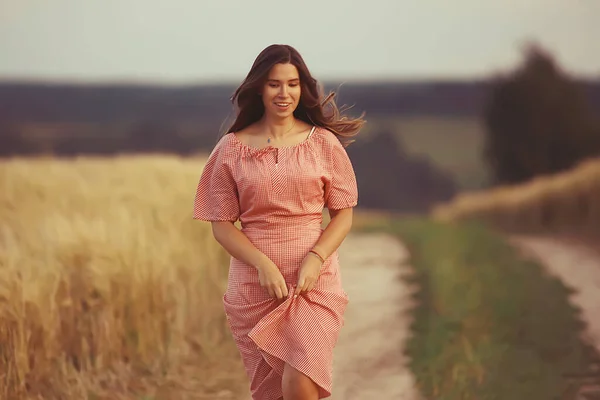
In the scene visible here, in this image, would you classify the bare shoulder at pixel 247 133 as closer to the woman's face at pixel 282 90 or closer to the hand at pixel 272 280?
the woman's face at pixel 282 90

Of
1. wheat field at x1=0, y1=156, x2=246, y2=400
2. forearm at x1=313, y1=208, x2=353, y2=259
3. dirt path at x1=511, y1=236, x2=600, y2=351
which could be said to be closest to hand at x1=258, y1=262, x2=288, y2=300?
forearm at x1=313, y1=208, x2=353, y2=259

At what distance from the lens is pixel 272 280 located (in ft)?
7.82

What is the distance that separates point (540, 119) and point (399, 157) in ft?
6.34

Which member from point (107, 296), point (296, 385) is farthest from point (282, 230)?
point (107, 296)

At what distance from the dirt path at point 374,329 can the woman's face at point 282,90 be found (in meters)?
1.48

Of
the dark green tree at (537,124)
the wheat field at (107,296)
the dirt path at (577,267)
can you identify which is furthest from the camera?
the dark green tree at (537,124)

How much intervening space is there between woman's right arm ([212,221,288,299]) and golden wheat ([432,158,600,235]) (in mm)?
5800

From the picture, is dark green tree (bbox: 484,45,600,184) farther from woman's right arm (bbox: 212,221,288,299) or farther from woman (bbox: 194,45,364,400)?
woman's right arm (bbox: 212,221,288,299)

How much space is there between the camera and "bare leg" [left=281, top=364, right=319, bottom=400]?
240cm

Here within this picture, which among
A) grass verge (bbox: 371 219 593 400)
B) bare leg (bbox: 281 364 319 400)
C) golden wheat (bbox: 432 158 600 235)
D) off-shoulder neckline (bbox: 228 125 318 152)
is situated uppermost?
off-shoulder neckline (bbox: 228 125 318 152)

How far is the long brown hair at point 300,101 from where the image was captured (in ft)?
7.97

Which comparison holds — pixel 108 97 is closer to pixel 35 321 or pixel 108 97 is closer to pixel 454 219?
pixel 454 219

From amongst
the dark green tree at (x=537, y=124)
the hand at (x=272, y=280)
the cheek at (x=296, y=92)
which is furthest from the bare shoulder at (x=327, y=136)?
the dark green tree at (x=537, y=124)

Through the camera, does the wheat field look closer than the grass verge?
Yes
